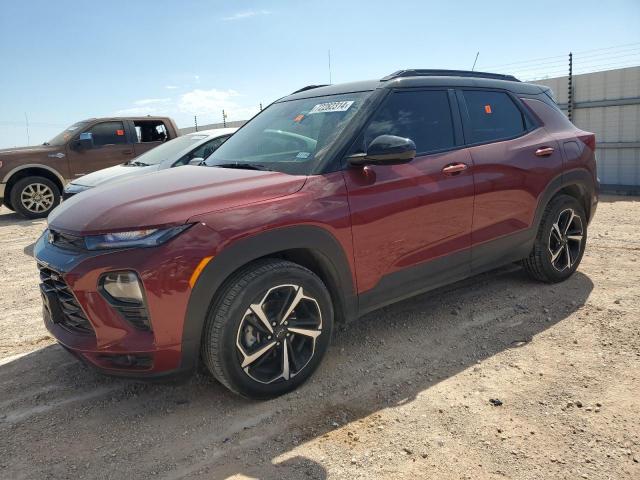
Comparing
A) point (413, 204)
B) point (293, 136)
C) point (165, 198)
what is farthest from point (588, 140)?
point (165, 198)

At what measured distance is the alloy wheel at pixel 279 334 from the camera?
2826mm

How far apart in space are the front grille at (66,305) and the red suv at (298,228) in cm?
1

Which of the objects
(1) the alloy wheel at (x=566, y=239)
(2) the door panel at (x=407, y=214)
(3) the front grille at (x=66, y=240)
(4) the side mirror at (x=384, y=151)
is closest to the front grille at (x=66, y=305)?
(3) the front grille at (x=66, y=240)

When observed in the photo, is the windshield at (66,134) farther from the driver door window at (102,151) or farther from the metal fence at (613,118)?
the metal fence at (613,118)

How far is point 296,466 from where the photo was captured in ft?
7.98

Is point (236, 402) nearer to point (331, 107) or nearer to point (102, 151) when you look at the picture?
point (331, 107)

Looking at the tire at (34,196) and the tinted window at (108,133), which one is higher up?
the tinted window at (108,133)

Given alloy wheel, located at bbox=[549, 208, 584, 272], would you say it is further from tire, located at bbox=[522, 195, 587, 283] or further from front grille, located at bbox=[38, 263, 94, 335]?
front grille, located at bbox=[38, 263, 94, 335]

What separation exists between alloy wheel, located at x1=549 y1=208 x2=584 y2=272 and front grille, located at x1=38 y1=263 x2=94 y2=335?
368cm

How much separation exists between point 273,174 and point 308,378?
4.04 feet

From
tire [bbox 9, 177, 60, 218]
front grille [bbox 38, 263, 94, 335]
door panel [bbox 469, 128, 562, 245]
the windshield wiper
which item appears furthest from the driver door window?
door panel [bbox 469, 128, 562, 245]

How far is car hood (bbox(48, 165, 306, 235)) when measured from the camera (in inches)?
104

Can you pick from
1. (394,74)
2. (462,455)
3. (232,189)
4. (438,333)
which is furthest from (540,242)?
(232,189)

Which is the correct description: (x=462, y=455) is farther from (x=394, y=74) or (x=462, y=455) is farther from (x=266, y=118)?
(x=266, y=118)
